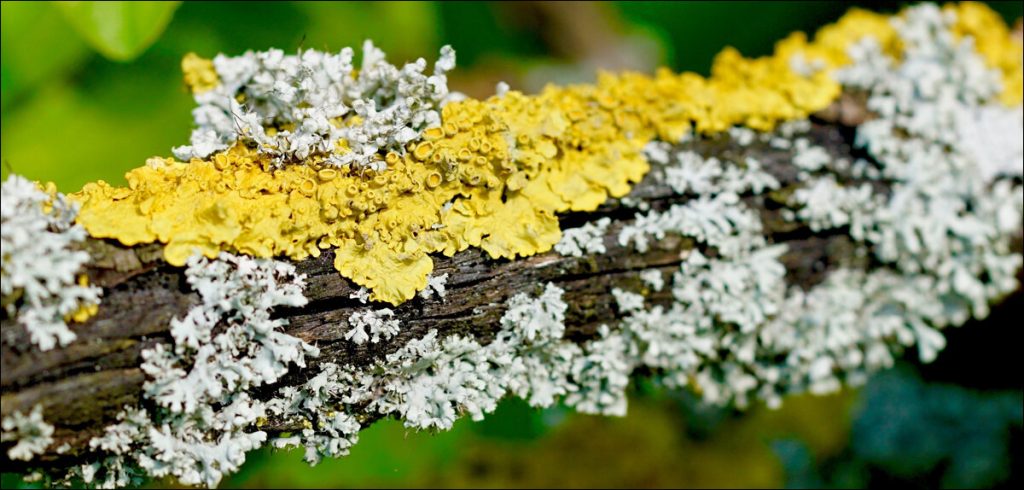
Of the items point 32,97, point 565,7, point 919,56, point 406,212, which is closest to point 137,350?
point 406,212

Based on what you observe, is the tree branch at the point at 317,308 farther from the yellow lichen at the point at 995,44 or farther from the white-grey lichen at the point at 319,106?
the yellow lichen at the point at 995,44

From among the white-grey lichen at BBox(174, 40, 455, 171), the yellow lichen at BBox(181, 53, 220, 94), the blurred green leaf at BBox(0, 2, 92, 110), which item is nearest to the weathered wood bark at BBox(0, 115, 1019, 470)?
the white-grey lichen at BBox(174, 40, 455, 171)

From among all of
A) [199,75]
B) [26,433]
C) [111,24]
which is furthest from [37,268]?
[111,24]

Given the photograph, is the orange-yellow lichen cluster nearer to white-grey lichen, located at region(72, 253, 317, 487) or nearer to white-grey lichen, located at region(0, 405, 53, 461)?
white-grey lichen, located at region(72, 253, 317, 487)

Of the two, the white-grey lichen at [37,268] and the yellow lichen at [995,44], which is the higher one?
the yellow lichen at [995,44]

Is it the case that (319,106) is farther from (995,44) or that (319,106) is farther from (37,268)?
(995,44)

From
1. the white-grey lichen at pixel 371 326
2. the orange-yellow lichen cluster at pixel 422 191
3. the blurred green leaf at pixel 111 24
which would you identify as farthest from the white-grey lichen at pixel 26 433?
the blurred green leaf at pixel 111 24
